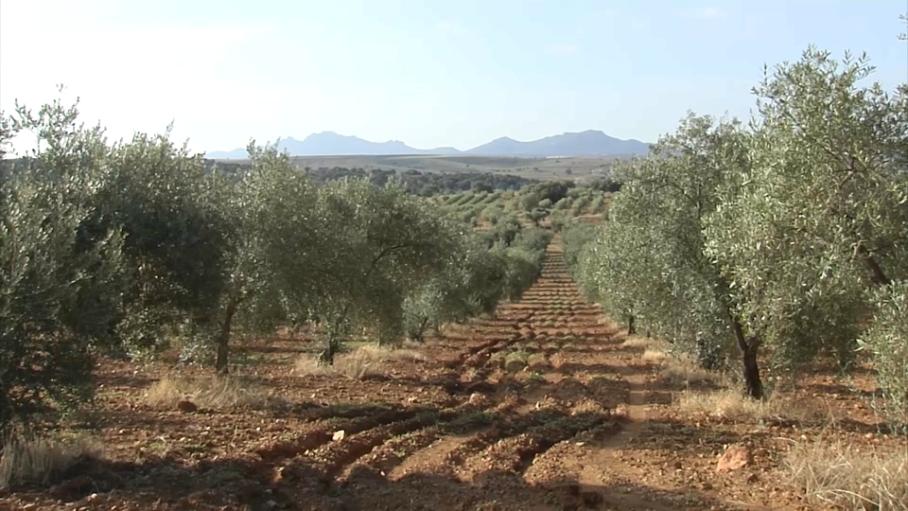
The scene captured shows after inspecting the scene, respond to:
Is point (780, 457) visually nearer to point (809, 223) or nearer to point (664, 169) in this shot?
point (809, 223)

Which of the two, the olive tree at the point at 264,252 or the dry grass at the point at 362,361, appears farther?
the dry grass at the point at 362,361

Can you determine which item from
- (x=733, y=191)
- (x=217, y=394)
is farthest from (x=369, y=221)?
(x=733, y=191)

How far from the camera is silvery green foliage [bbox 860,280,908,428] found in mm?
8336

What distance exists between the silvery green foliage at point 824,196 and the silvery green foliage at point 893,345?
0.41 meters

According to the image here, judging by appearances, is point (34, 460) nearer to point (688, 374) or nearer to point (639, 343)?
point (688, 374)

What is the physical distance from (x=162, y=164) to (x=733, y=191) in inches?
429

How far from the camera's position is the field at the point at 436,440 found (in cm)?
983

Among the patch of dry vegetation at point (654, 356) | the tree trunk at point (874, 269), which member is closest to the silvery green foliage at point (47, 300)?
the tree trunk at point (874, 269)

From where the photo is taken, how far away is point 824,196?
9.31 m

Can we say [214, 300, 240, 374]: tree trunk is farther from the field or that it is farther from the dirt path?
the dirt path

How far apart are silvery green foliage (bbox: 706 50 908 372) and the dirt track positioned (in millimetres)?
3330

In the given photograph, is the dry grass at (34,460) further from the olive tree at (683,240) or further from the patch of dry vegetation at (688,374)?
the patch of dry vegetation at (688,374)

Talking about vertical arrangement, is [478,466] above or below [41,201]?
below

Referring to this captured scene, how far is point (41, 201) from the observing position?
10.5m
